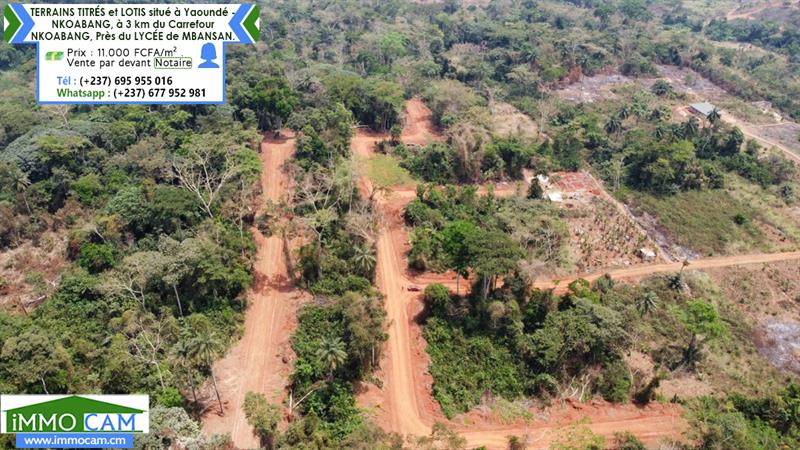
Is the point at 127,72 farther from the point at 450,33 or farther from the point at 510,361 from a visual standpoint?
the point at 450,33

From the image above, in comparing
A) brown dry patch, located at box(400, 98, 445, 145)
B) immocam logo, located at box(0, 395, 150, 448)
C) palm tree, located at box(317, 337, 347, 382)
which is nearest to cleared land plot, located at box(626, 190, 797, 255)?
brown dry patch, located at box(400, 98, 445, 145)

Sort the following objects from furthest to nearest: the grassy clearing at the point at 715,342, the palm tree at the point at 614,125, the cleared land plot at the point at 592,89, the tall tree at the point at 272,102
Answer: the cleared land plot at the point at 592,89 < the palm tree at the point at 614,125 < the tall tree at the point at 272,102 < the grassy clearing at the point at 715,342

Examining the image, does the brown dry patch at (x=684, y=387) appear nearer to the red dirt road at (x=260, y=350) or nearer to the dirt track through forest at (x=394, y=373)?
the dirt track through forest at (x=394, y=373)

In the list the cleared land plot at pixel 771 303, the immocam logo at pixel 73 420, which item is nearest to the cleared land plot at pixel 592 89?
the cleared land plot at pixel 771 303

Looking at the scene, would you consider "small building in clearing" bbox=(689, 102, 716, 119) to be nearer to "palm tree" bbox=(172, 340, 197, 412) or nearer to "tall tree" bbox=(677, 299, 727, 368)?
"tall tree" bbox=(677, 299, 727, 368)

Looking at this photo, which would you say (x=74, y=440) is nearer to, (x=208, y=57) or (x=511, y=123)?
(x=208, y=57)

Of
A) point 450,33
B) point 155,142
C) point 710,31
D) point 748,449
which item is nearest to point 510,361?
point 748,449
